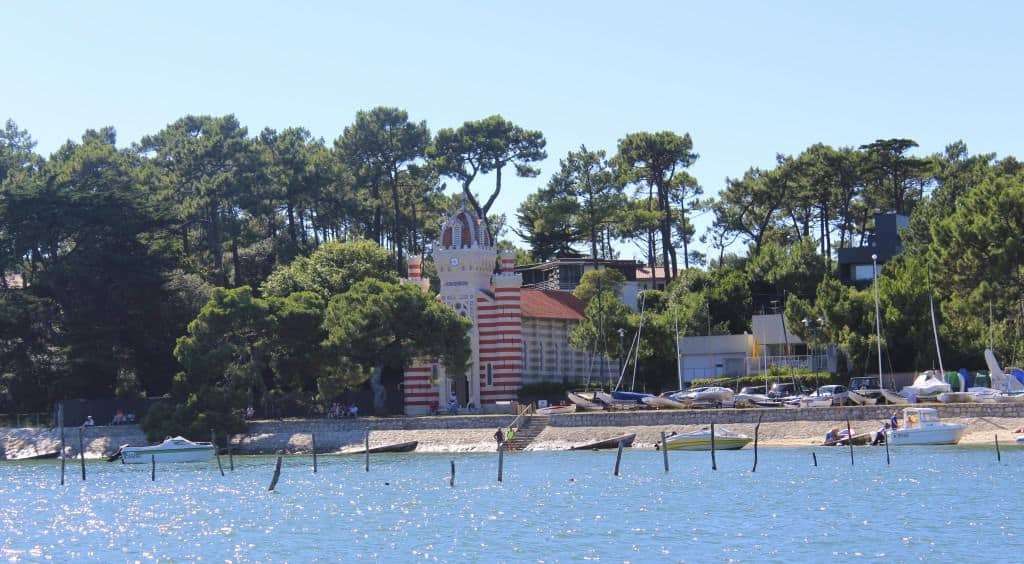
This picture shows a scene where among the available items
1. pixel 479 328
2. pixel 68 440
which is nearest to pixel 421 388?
pixel 479 328

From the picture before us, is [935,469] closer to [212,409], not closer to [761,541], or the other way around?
[761,541]

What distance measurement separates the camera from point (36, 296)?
288 ft

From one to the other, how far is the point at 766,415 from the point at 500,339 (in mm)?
19415

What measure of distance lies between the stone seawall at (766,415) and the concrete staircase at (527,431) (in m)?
0.71

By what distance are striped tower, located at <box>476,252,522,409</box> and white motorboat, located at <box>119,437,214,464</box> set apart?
17628 millimetres

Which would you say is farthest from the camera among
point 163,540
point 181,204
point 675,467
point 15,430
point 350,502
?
point 181,204

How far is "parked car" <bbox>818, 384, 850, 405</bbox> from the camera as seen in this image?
7444 centimetres

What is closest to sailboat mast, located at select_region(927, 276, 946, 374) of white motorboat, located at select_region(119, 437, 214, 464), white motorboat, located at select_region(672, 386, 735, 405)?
white motorboat, located at select_region(672, 386, 735, 405)

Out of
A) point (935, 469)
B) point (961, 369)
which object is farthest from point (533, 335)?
point (935, 469)

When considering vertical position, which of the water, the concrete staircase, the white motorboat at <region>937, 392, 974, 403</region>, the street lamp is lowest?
the water

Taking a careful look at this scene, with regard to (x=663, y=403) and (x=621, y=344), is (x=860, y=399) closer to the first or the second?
(x=663, y=403)

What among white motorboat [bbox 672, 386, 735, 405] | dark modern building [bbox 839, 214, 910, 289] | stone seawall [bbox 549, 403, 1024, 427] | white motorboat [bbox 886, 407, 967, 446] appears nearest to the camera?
white motorboat [bbox 886, 407, 967, 446]

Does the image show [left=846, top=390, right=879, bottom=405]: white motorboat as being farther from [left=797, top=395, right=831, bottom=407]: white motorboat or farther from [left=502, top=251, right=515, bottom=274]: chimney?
[left=502, top=251, right=515, bottom=274]: chimney

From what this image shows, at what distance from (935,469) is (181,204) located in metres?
69.7
